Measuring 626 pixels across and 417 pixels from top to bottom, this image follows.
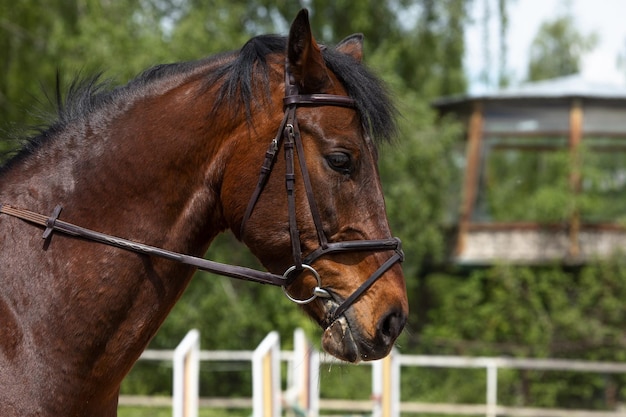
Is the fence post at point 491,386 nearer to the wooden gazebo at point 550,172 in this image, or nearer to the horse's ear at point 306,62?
the wooden gazebo at point 550,172

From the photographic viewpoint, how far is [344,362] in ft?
8.13

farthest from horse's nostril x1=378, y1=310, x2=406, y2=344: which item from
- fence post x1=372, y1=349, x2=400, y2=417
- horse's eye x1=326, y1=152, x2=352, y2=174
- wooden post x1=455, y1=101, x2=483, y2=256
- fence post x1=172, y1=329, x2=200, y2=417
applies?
wooden post x1=455, y1=101, x2=483, y2=256

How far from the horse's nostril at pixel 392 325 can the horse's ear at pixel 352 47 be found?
94cm

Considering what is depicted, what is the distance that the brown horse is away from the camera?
2.33 metres

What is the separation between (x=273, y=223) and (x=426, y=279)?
16.0m

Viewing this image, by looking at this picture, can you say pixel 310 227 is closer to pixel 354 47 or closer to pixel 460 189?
pixel 354 47

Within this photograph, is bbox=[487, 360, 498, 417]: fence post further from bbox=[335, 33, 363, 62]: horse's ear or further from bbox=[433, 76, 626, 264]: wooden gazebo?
bbox=[335, 33, 363, 62]: horse's ear

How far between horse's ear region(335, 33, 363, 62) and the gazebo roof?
14480mm

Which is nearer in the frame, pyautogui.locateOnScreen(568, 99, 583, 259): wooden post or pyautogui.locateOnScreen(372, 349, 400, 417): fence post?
pyautogui.locateOnScreen(372, 349, 400, 417): fence post

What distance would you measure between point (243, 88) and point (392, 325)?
0.85m

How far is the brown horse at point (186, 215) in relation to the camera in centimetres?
233

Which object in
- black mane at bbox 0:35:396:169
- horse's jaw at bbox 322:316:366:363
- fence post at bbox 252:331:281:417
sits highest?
black mane at bbox 0:35:396:169

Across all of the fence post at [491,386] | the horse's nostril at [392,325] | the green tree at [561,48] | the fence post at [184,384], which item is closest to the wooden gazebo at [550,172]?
the fence post at [491,386]

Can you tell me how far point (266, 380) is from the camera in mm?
5332
